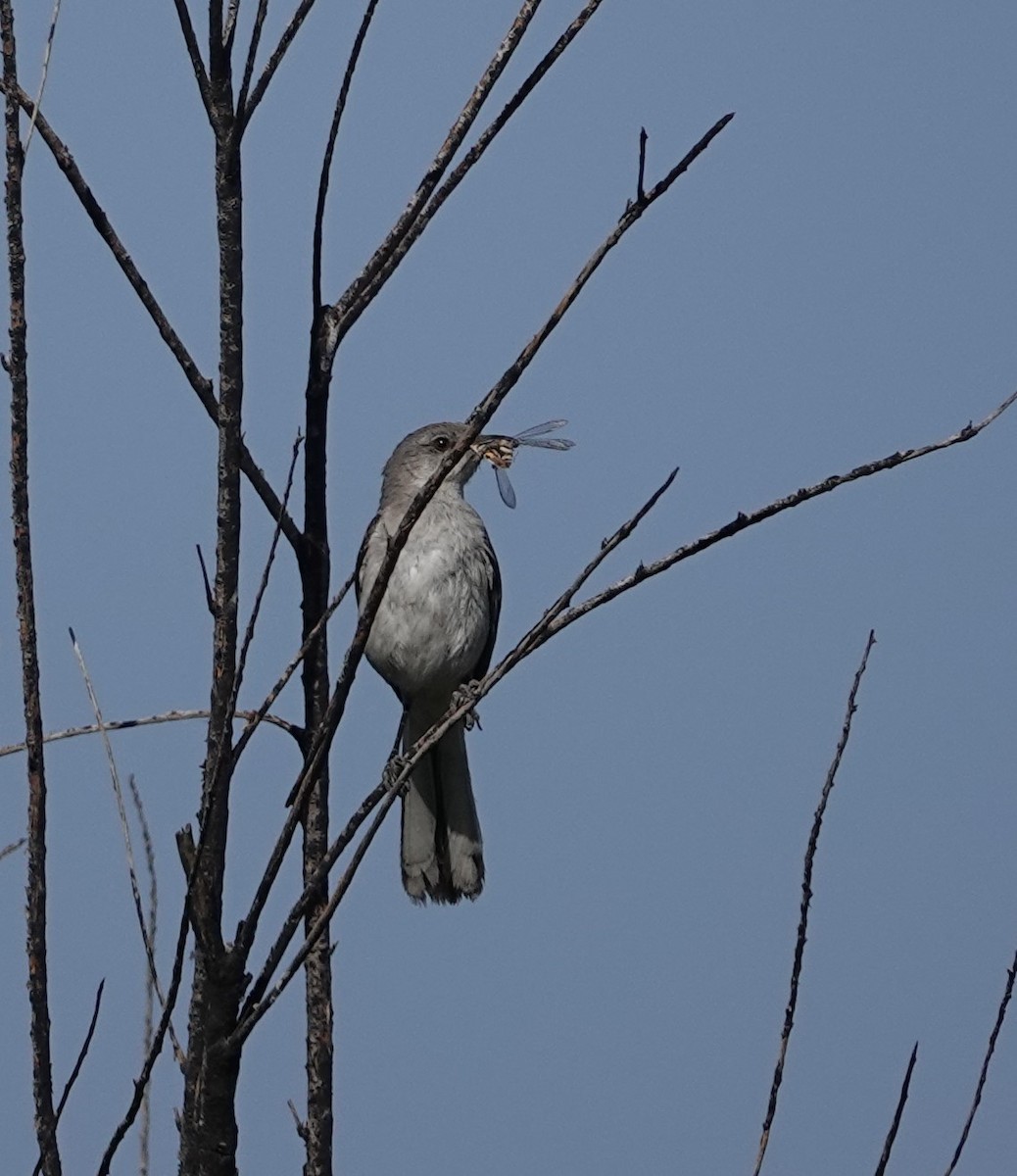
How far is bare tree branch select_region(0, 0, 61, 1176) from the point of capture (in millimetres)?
2102

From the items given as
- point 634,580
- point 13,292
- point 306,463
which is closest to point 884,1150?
point 634,580

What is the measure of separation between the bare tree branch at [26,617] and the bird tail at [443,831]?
3104mm

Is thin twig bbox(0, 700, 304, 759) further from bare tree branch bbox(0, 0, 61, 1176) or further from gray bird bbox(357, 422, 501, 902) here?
gray bird bbox(357, 422, 501, 902)

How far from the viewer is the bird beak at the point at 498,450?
6.15 metres

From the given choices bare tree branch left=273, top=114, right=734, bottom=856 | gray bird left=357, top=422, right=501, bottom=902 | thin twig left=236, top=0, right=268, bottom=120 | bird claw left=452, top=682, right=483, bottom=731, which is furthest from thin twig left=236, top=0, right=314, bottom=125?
bird claw left=452, top=682, right=483, bottom=731

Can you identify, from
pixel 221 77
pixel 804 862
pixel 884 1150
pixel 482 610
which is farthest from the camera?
pixel 482 610

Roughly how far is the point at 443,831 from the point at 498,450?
1520mm

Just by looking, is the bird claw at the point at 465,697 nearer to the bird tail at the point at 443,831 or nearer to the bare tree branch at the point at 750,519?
→ the bird tail at the point at 443,831

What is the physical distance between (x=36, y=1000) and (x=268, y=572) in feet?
2.24

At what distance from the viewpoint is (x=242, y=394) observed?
2227mm

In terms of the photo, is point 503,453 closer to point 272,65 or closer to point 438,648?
point 438,648

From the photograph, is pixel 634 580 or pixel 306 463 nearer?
pixel 634 580

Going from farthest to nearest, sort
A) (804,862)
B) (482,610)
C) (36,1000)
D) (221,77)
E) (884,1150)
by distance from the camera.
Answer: (482,610) < (804,862) < (884,1150) < (221,77) < (36,1000)

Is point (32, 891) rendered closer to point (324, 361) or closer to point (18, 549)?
point (18, 549)
